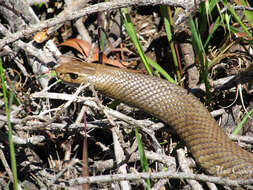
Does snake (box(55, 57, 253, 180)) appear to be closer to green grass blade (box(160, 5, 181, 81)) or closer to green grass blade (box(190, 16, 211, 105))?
green grass blade (box(190, 16, 211, 105))

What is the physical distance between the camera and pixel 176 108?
3961 mm

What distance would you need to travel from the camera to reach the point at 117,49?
488 cm

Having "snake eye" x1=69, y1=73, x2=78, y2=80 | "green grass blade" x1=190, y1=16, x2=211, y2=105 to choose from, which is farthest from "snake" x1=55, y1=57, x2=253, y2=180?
"green grass blade" x1=190, y1=16, x2=211, y2=105

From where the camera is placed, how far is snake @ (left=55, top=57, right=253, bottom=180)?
11.6 feet

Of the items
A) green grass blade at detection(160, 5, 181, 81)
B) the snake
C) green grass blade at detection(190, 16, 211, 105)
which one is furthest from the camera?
green grass blade at detection(160, 5, 181, 81)

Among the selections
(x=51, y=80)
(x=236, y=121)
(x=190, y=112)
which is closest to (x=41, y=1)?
(x=51, y=80)

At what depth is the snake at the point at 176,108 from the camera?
3.52m

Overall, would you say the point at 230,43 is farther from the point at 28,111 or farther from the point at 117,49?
the point at 28,111

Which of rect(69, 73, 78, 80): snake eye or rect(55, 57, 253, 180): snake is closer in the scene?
rect(55, 57, 253, 180): snake

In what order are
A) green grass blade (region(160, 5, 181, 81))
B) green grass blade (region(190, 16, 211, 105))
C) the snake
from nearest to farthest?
green grass blade (region(190, 16, 211, 105)) → the snake → green grass blade (region(160, 5, 181, 81))

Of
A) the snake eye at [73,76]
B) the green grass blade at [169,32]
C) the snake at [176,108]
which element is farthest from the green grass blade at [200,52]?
the snake eye at [73,76]

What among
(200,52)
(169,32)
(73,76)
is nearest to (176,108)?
(200,52)

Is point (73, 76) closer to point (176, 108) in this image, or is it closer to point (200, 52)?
point (176, 108)

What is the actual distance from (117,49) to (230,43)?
1729 millimetres
